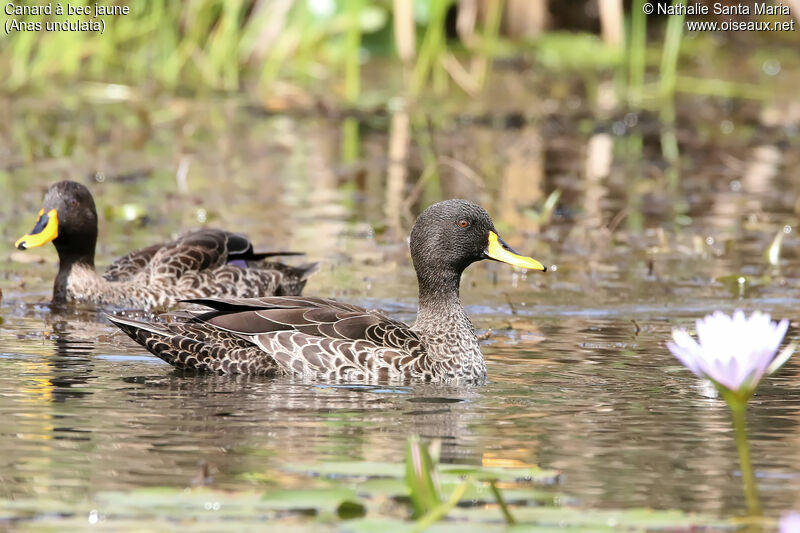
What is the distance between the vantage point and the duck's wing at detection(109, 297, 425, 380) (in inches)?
307

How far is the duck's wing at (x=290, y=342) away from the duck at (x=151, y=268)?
2.25 m

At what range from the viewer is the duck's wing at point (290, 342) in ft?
25.5

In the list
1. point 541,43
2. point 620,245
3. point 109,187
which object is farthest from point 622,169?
point 541,43

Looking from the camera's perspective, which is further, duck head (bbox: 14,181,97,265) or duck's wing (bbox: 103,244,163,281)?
duck's wing (bbox: 103,244,163,281)

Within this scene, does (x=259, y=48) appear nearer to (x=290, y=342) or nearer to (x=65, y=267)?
(x=65, y=267)

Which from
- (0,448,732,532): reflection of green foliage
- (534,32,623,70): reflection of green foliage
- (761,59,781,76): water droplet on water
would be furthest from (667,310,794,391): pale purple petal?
(761,59,781,76): water droplet on water

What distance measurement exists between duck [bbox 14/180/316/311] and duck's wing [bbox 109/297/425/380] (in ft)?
7.38

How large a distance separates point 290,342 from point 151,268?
279cm

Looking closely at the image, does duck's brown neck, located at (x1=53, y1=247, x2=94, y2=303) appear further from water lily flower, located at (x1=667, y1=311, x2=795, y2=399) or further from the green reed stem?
the green reed stem

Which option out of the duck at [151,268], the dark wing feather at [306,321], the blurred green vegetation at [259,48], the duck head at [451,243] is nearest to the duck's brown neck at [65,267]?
the duck at [151,268]

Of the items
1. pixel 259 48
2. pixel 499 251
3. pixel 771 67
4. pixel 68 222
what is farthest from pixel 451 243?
pixel 771 67

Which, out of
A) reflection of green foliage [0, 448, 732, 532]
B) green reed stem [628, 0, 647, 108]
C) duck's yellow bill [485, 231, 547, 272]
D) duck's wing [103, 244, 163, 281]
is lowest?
reflection of green foliage [0, 448, 732, 532]

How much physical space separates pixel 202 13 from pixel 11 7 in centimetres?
357

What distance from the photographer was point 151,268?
10.4m
